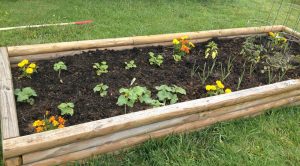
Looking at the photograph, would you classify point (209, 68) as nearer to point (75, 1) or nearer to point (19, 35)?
point (19, 35)

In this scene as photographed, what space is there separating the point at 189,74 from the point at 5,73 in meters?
1.69

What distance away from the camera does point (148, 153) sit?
2.37 meters

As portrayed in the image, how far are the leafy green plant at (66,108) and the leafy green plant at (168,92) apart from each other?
74cm

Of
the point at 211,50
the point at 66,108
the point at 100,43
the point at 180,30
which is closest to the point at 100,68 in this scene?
the point at 100,43

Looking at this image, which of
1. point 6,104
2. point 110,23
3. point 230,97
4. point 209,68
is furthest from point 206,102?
point 110,23

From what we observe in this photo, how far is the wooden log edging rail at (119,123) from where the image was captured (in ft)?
6.11

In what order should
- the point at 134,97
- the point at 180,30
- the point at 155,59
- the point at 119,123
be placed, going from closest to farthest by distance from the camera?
1. the point at 119,123
2. the point at 134,97
3. the point at 155,59
4. the point at 180,30

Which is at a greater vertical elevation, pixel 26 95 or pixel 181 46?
pixel 181 46

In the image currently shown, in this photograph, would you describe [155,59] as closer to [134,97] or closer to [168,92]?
[168,92]

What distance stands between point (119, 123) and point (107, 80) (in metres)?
0.86

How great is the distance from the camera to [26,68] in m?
2.85

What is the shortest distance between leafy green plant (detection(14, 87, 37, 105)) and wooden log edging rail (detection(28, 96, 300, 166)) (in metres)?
0.67

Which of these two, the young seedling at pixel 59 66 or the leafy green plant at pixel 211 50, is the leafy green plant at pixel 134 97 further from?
the leafy green plant at pixel 211 50

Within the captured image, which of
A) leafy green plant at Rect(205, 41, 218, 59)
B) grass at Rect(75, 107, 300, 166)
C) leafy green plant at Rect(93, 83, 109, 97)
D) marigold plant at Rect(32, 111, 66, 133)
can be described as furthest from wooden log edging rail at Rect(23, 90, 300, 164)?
leafy green plant at Rect(205, 41, 218, 59)
